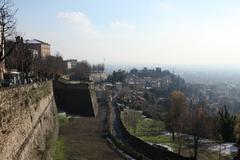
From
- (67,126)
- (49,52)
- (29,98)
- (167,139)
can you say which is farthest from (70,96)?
(49,52)

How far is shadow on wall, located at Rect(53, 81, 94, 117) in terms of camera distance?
54.5 m

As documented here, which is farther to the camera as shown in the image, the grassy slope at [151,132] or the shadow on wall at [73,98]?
the shadow on wall at [73,98]

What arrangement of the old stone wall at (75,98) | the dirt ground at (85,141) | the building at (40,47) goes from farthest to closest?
the building at (40,47) → the old stone wall at (75,98) → the dirt ground at (85,141)

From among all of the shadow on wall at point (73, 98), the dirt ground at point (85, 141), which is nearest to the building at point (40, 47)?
the shadow on wall at point (73, 98)

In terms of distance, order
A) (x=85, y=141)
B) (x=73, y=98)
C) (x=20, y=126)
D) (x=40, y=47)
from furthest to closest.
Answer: (x=40, y=47) → (x=73, y=98) → (x=85, y=141) → (x=20, y=126)

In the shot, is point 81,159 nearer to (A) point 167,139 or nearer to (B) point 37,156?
(B) point 37,156

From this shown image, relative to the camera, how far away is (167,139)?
42.8m

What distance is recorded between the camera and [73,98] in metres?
55.3

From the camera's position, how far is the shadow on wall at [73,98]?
54550 millimetres

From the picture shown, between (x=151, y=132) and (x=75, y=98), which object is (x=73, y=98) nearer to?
(x=75, y=98)

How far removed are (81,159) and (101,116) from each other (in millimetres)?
24000

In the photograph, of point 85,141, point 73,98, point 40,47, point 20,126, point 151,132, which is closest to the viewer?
point 20,126

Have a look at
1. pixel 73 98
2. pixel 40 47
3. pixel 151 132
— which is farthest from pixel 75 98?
pixel 40 47

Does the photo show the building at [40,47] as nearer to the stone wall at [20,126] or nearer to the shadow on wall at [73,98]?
the shadow on wall at [73,98]
